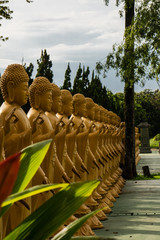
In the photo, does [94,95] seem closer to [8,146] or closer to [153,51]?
[153,51]

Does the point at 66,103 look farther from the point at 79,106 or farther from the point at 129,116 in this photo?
the point at 129,116

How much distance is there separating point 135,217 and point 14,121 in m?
3.98

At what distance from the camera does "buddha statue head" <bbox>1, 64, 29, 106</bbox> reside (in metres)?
3.82

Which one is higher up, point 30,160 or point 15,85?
point 15,85

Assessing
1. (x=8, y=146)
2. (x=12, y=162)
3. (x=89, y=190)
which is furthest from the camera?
(x=8, y=146)

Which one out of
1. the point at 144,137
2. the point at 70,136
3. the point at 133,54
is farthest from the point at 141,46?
the point at 144,137

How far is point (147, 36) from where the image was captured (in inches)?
436

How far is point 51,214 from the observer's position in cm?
93

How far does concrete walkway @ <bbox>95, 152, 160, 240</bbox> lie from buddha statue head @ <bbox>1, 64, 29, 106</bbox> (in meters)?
2.41

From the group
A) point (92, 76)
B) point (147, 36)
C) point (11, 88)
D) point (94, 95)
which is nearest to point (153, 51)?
point (147, 36)

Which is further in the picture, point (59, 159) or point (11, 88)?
point (59, 159)

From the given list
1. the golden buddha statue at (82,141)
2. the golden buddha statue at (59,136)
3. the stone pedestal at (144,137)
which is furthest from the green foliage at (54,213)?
the stone pedestal at (144,137)

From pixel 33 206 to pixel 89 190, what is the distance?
10.4 feet

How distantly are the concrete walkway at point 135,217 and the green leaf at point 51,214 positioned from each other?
4.52m
